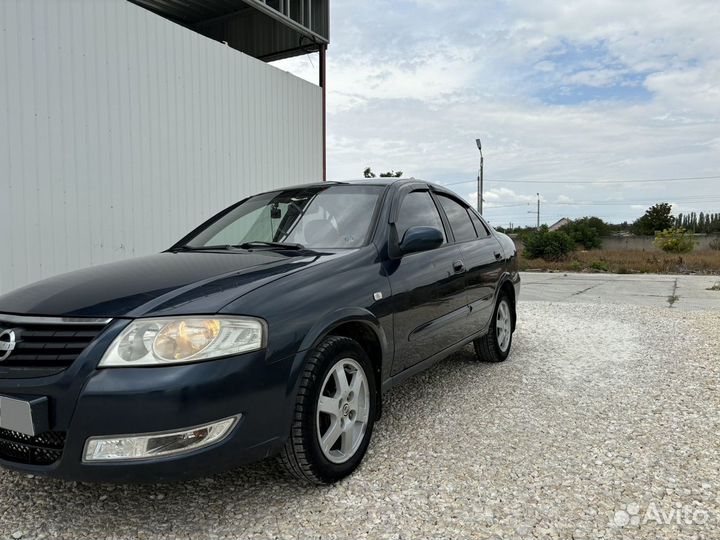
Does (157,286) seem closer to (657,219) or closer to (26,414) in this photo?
(26,414)

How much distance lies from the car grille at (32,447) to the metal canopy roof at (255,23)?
29.5ft

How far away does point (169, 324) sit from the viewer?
2.11 meters

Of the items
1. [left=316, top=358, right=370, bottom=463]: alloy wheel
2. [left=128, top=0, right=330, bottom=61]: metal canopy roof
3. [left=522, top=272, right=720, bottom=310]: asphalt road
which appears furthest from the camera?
[left=128, top=0, right=330, bottom=61]: metal canopy roof

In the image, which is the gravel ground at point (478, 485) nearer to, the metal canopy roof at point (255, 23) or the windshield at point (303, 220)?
the windshield at point (303, 220)

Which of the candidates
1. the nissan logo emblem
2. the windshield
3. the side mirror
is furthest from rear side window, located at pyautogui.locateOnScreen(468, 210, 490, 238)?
the nissan logo emblem

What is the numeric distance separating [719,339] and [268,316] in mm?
5946

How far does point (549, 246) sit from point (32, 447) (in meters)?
27.5

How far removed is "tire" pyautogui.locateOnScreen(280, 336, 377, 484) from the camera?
2.38 metres

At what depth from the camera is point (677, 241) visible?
27.4m

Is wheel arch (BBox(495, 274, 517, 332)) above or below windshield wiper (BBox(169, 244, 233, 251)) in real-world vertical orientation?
below

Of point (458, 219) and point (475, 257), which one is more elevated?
point (458, 219)

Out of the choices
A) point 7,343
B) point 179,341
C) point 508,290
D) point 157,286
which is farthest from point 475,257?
point 7,343

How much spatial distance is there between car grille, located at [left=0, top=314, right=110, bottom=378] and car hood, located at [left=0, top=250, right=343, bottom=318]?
5 centimetres

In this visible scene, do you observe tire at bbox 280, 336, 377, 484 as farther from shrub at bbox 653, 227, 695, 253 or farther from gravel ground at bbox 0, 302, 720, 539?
shrub at bbox 653, 227, 695, 253
